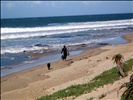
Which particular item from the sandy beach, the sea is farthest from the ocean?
the sandy beach

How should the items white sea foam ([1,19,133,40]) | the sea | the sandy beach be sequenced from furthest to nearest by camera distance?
white sea foam ([1,19,133,40])
the sea
the sandy beach

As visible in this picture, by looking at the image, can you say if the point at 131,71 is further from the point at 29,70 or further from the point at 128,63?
the point at 29,70

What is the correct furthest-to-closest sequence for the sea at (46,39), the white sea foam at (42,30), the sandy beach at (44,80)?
the white sea foam at (42,30)
the sea at (46,39)
the sandy beach at (44,80)

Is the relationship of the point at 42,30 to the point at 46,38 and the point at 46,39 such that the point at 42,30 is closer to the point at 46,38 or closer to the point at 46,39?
the point at 46,38

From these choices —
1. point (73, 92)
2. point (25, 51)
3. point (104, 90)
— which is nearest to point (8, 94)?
point (73, 92)

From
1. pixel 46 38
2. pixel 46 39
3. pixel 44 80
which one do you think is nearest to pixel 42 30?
pixel 46 38

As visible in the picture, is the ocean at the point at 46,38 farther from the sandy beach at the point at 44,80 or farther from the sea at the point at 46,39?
the sandy beach at the point at 44,80

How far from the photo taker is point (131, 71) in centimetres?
1420

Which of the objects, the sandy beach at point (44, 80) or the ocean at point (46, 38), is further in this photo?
the ocean at point (46, 38)

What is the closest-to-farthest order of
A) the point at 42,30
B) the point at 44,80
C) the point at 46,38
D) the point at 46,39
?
the point at 44,80
the point at 46,39
the point at 46,38
the point at 42,30

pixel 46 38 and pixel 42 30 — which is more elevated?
pixel 46 38

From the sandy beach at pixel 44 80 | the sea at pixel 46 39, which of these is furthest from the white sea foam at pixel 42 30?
the sandy beach at pixel 44 80

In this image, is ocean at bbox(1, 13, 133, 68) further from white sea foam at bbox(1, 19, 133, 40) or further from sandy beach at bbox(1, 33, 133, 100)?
sandy beach at bbox(1, 33, 133, 100)

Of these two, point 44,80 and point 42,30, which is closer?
point 44,80
